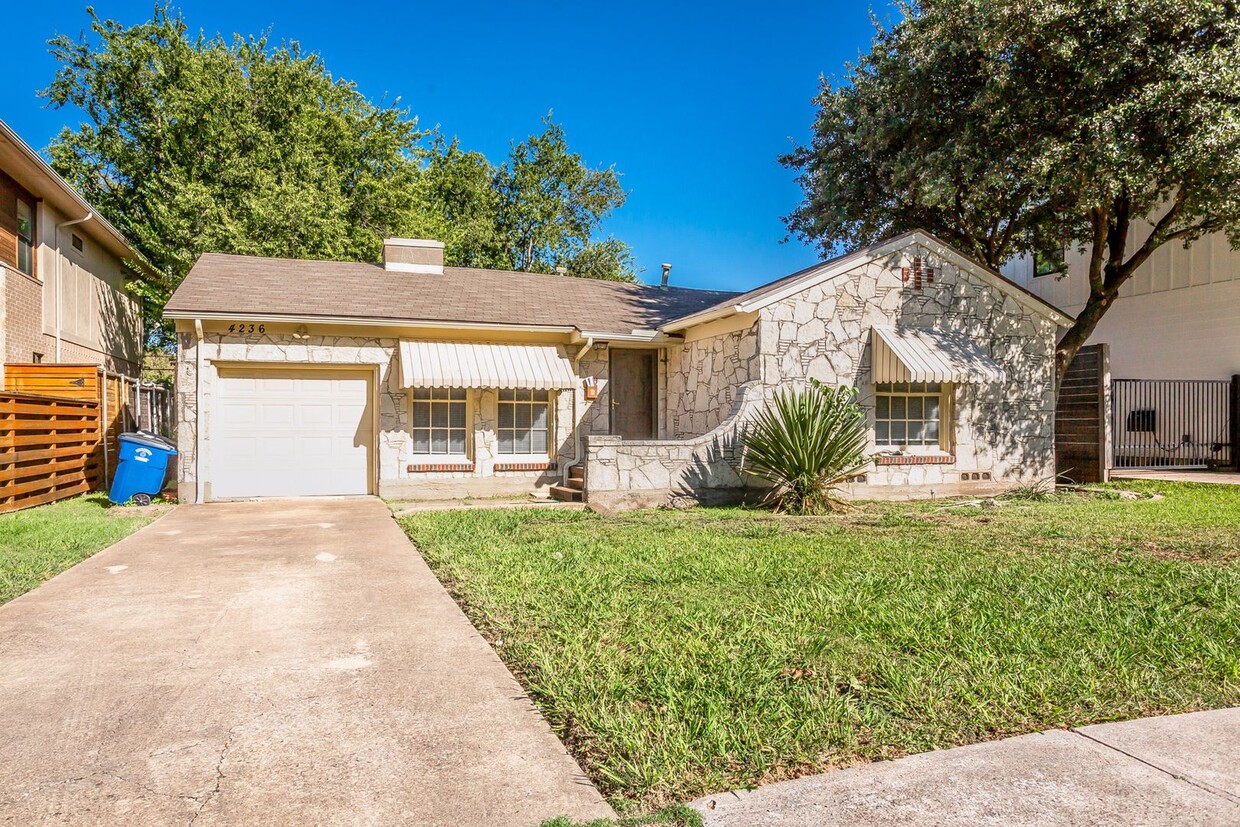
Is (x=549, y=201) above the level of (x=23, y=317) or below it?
above

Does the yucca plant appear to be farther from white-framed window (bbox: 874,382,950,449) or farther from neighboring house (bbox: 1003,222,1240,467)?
neighboring house (bbox: 1003,222,1240,467)

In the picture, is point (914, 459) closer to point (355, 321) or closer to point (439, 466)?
point (439, 466)

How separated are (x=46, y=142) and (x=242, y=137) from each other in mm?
7394

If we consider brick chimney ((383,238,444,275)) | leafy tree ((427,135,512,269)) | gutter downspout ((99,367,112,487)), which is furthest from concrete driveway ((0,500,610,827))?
leafy tree ((427,135,512,269))

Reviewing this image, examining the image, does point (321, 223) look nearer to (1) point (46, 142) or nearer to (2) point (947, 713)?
(1) point (46, 142)

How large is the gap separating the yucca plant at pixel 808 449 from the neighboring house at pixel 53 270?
46.6ft

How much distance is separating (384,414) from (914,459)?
963 cm

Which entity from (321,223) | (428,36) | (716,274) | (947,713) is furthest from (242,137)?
(716,274)

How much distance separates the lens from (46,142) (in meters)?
25.7

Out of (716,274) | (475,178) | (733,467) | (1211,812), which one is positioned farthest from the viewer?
(716,274)

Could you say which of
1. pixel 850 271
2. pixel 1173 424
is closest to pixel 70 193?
pixel 850 271

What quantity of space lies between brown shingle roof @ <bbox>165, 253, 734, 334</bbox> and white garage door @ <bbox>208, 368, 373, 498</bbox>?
1.26 metres

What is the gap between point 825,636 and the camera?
486cm

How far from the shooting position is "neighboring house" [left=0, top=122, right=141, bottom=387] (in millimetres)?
15203
